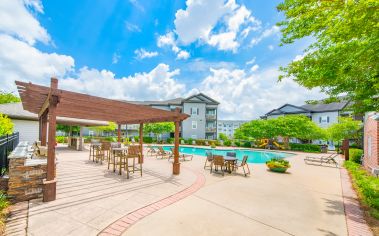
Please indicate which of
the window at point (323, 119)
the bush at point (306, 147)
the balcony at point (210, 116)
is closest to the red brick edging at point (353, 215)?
the bush at point (306, 147)

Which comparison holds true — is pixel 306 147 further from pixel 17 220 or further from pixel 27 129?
pixel 27 129

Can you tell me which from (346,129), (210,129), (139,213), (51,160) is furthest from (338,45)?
(210,129)

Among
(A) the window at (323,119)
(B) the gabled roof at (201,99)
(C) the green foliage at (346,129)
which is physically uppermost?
(B) the gabled roof at (201,99)

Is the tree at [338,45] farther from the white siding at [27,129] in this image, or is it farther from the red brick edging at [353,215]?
the white siding at [27,129]

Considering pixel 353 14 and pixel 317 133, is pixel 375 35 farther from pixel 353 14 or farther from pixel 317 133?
pixel 317 133

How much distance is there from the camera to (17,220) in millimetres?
3879

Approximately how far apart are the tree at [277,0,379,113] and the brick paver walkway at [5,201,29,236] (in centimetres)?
806

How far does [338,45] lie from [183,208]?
20.3 ft

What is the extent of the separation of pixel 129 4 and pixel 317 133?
1176 inches

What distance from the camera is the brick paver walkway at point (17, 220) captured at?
346cm

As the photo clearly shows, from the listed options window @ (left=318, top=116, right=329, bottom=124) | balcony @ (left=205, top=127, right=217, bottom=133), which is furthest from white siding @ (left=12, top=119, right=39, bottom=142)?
window @ (left=318, top=116, right=329, bottom=124)

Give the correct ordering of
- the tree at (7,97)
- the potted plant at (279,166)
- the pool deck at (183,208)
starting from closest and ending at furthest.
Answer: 1. the pool deck at (183,208)
2. the potted plant at (279,166)
3. the tree at (7,97)

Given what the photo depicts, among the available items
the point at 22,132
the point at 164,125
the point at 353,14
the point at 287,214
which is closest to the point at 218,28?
the point at 353,14

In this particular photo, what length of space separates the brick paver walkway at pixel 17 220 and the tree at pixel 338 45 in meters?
8.06
